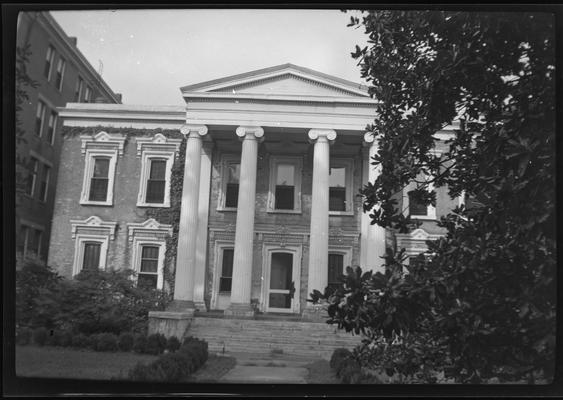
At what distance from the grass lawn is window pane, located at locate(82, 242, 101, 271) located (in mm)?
1080

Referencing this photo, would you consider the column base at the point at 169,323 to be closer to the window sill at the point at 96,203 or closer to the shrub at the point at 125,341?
the shrub at the point at 125,341

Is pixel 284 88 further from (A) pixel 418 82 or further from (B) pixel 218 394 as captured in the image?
(B) pixel 218 394

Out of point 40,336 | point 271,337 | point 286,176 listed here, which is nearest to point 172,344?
point 40,336

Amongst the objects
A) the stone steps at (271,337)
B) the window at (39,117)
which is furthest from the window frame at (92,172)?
the stone steps at (271,337)

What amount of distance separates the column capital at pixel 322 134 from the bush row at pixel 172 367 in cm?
304

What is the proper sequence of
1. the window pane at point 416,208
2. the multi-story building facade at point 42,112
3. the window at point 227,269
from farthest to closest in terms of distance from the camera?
the window at point 227,269
the window pane at point 416,208
the multi-story building facade at point 42,112

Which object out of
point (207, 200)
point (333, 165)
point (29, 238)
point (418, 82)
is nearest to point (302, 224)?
point (333, 165)

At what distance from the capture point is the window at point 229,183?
21.3 ft

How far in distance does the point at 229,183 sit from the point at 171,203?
1.22 meters

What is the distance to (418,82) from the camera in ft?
12.2

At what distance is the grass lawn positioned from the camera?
10.6 feet

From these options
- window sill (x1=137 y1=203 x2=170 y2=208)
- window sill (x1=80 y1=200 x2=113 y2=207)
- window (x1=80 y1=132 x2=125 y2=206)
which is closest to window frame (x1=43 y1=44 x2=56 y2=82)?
window (x1=80 y1=132 x2=125 y2=206)

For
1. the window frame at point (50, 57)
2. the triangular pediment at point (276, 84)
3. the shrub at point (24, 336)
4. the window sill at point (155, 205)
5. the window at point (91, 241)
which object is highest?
the triangular pediment at point (276, 84)

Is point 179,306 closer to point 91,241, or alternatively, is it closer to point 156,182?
point 91,241
